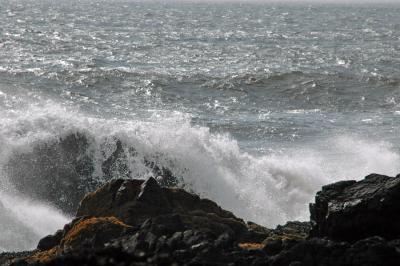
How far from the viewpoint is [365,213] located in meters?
12.3

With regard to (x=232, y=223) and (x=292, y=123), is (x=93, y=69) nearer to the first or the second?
(x=292, y=123)

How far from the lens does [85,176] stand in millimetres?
24750

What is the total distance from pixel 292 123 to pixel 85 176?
44.0 ft

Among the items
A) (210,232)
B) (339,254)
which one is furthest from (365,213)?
(210,232)

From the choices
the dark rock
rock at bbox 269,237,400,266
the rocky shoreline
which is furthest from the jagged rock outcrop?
rock at bbox 269,237,400,266

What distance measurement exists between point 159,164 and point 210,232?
14.5m

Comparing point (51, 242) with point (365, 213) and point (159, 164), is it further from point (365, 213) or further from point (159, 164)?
point (159, 164)

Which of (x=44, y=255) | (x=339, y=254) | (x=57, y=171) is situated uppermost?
(x=57, y=171)

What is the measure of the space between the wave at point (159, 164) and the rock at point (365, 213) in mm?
9559

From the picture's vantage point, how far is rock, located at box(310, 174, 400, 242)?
12273mm

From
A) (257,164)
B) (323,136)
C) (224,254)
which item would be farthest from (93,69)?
(224,254)

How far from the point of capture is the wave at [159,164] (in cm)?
2353

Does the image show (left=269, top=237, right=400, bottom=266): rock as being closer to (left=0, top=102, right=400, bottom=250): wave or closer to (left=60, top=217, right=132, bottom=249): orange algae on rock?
(left=60, top=217, right=132, bottom=249): orange algae on rock

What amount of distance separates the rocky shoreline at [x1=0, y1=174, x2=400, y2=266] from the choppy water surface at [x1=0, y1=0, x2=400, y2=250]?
5.84 meters
